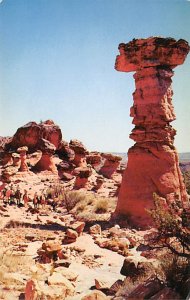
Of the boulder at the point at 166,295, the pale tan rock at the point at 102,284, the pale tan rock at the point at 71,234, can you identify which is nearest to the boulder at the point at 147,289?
the boulder at the point at 166,295

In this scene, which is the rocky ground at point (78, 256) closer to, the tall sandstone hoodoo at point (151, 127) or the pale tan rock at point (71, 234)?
the pale tan rock at point (71, 234)

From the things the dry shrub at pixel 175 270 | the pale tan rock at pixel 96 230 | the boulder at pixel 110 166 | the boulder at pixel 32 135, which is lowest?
the pale tan rock at pixel 96 230

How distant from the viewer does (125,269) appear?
5.66m

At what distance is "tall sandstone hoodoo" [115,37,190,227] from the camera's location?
923 centimetres

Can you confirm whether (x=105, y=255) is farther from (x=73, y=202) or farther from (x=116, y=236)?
(x=73, y=202)

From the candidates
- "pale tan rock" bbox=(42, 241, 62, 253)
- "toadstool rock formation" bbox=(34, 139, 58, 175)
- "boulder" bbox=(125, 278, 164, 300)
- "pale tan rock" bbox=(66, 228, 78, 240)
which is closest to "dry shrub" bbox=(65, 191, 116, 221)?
"pale tan rock" bbox=(66, 228, 78, 240)

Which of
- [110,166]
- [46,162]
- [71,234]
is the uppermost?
[46,162]

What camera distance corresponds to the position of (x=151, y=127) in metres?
9.60

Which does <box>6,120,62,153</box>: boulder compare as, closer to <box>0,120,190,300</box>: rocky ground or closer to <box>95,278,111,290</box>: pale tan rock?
<box>0,120,190,300</box>: rocky ground

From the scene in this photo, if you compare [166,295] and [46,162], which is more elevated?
[46,162]

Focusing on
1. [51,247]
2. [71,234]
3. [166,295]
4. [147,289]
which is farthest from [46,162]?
[166,295]

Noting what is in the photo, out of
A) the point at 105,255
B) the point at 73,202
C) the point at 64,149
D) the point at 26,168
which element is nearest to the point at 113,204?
the point at 73,202

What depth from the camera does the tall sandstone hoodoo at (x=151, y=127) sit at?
30.3ft

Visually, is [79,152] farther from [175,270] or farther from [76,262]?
[175,270]
